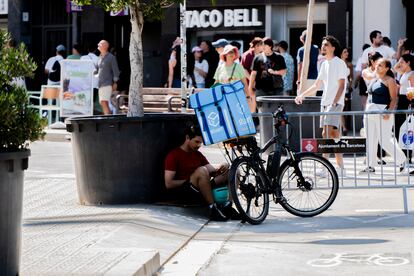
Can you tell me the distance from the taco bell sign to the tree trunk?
50.9 ft

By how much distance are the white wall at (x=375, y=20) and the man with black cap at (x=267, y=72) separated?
6.77 m

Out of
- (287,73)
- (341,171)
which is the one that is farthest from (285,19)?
(341,171)

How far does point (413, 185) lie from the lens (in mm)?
12547

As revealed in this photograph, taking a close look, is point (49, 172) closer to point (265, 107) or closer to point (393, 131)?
point (265, 107)

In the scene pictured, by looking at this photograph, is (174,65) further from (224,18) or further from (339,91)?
(339,91)

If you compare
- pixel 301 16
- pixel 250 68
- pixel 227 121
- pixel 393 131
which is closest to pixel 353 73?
pixel 301 16

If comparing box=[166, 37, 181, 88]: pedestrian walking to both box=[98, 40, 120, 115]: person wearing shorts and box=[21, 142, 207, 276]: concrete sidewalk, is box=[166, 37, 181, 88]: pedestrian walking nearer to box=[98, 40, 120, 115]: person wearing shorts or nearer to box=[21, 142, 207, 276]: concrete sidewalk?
box=[98, 40, 120, 115]: person wearing shorts

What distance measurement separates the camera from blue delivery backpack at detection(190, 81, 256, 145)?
11.8 m

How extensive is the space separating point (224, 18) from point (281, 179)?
17091 mm

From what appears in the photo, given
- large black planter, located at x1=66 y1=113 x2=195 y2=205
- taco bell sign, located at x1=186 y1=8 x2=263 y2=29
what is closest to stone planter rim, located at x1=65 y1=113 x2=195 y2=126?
large black planter, located at x1=66 y1=113 x2=195 y2=205

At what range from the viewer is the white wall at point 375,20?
2638 centimetres

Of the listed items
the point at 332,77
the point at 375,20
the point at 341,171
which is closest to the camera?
the point at 341,171

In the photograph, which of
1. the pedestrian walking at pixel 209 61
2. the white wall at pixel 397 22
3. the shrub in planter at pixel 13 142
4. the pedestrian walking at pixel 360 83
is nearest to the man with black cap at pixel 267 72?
the pedestrian walking at pixel 360 83

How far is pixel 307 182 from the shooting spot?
39.7 feet
